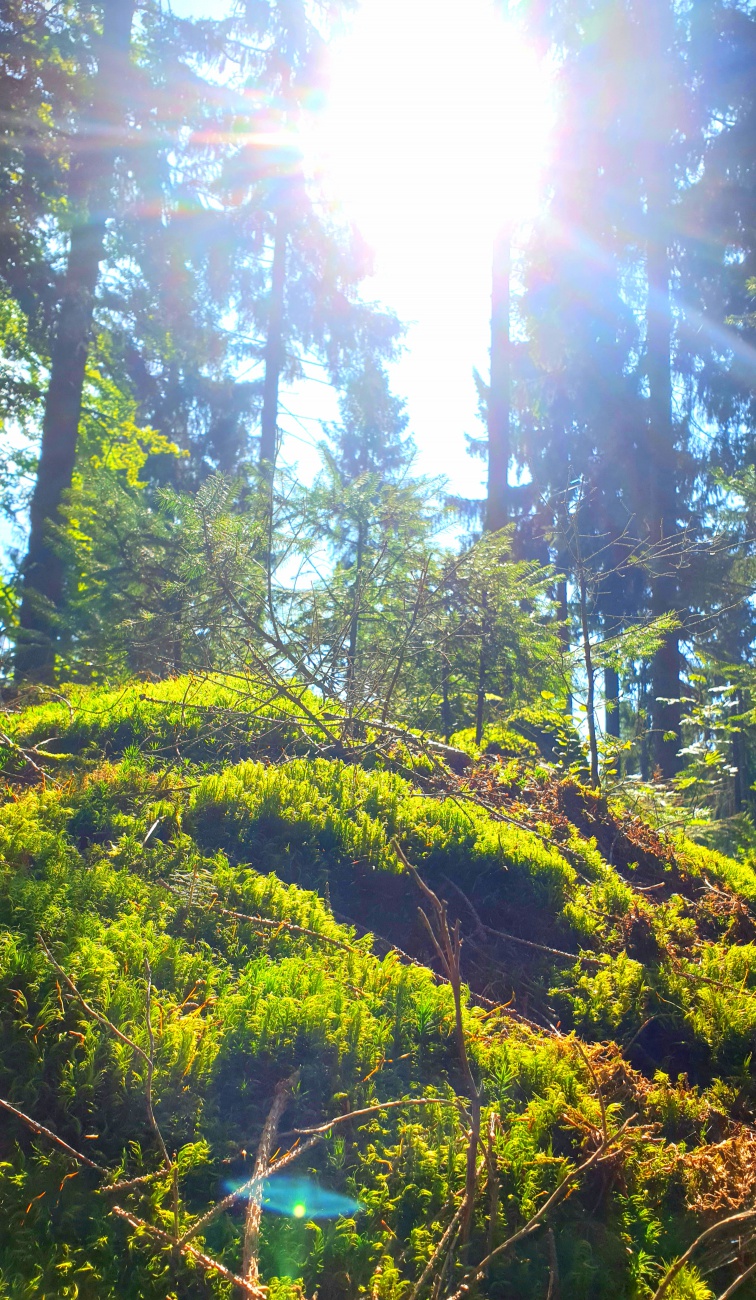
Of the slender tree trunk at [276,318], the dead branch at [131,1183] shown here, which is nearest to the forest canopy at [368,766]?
the dead branch at [131,1183]

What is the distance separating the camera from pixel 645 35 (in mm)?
12461

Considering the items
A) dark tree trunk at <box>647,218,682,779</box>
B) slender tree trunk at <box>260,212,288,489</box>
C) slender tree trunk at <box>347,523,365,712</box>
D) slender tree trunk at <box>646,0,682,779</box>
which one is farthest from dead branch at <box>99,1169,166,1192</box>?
slender tree trunk at <box>260,212,288,489</box>

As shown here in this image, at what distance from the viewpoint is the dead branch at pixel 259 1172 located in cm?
211

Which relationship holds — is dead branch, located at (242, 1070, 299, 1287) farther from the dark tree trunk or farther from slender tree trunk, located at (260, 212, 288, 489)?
slender tree trunk, located at (260, 212, 288, 489)

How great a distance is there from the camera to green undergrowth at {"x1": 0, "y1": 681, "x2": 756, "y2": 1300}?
2.28 m

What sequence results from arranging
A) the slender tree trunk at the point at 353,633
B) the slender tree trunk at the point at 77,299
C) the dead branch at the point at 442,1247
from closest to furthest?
1. the dead branch at the point at 442,1247
2. the slender tree trunk at the point at 353,633
3. the slender tree trunk at the point at 77,299

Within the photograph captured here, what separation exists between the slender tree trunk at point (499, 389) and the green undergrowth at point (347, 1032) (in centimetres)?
716

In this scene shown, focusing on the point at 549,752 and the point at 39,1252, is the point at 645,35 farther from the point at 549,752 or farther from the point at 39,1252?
the point at 39,1252

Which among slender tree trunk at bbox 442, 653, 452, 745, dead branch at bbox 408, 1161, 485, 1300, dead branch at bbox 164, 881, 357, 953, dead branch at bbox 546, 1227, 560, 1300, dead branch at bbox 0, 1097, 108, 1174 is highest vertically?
slender tree trunk at bbox 442, 653, 452, 745

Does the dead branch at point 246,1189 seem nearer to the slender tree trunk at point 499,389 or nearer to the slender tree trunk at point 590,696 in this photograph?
the slender tree trunk at point 590,696

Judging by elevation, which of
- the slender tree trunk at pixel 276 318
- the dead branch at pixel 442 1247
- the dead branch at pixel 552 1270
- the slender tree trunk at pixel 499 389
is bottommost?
the dead branch at pixel 552 1270

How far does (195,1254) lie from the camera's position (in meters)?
2.12

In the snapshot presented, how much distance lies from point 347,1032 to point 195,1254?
37.4 inches

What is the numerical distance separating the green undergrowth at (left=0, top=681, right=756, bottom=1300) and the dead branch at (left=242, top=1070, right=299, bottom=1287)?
52 mm
